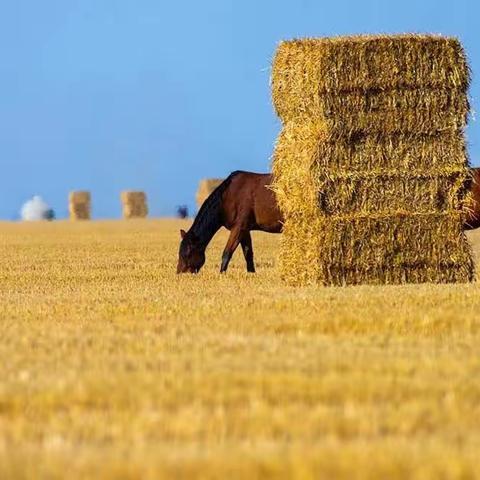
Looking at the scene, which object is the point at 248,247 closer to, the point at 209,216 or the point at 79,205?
the point at 209,216

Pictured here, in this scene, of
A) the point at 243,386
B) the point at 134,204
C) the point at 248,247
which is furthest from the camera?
the point at 134,204

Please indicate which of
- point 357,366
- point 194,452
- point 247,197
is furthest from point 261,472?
point 247,197

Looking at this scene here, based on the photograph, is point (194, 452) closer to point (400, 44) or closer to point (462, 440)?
point (462, 440)

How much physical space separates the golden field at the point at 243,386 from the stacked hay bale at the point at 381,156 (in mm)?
2185

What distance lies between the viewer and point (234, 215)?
21531mm

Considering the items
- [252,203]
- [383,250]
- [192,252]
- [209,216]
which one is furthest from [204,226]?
[383,250]

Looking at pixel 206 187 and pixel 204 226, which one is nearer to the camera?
pixel 204 226

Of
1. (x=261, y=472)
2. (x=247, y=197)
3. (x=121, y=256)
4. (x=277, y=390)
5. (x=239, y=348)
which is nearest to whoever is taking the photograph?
(x=261, y=472)

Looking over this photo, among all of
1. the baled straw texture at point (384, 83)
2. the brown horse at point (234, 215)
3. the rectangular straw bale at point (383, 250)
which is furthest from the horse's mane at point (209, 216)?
the baled straw texture at point (384, 83)

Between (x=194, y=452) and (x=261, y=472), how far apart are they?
0.42 m

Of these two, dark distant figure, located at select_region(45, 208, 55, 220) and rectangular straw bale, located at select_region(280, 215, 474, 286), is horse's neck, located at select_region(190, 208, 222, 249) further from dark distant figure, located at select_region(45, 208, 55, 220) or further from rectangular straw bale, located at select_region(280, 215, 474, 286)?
dark distant figure, located at select_region(45, 208, 55, 220)

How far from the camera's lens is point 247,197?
2131 centimetres

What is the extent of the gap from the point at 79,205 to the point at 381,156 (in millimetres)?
48654

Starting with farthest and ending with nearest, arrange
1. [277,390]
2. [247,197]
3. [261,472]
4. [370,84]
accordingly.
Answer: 1. [247,197]
2. [370,84]
3. [277,390]
4. [261,472]
